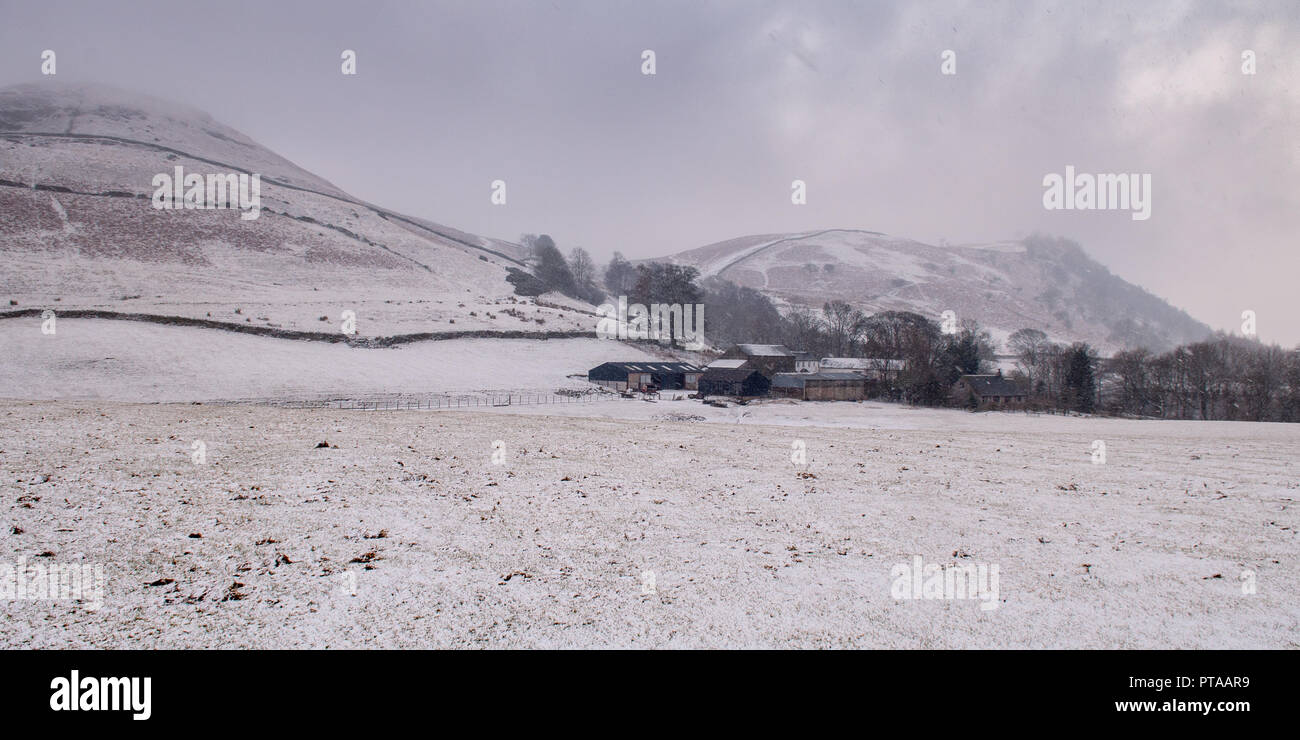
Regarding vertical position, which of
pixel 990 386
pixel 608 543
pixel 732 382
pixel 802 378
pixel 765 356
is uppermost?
pixel 765 356

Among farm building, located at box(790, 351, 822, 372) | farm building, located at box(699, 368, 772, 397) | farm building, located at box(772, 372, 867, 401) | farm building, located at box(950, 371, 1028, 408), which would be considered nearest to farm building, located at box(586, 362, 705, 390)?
farm building, located at box(699, 368, 772, 397)

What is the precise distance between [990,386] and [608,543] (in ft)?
223

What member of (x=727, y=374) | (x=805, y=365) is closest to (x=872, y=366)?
(x=805, y=365)

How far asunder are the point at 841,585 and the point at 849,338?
4470 inches

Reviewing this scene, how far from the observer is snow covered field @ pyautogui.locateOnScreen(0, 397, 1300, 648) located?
7375 mm

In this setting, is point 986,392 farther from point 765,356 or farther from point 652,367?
point 652,367

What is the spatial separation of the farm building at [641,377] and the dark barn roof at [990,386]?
103 feet

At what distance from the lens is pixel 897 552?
35.0 feet

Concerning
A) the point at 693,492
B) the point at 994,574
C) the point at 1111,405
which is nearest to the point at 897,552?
the point at 994,574

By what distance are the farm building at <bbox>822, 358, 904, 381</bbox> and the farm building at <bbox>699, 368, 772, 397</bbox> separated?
1375 centimetres

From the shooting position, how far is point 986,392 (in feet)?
211

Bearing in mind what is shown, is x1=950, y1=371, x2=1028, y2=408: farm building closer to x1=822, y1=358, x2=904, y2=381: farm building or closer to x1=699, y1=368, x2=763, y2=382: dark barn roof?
x1=822, y1=358, x2=904, y2=381: farm building

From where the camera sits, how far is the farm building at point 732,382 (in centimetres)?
6850
